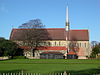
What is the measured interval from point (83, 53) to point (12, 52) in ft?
93.1

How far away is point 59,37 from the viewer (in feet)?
277

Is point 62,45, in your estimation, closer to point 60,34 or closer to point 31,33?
point 60,34

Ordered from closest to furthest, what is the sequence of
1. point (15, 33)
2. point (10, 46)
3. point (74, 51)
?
1. point (10, 46)
2. point (74, 51)
3. point (15, 33)

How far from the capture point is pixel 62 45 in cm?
8381

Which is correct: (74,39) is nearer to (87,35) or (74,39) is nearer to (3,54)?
(87,35)

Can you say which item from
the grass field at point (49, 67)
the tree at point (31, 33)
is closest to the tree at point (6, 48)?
the tree at point (31, 33)

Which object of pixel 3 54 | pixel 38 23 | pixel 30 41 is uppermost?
pixel 38 23

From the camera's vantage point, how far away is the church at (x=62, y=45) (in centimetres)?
7475

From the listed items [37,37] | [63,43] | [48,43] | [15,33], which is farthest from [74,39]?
[15,33]

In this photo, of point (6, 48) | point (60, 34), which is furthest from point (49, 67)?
point (60, 34)

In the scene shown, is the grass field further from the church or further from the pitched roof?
the pitched roof

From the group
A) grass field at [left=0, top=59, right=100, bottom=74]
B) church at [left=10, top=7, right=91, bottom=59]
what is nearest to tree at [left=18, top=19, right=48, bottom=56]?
church at [left=10, top=7, right=91, bottom=59]

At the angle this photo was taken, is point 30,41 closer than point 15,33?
Yes

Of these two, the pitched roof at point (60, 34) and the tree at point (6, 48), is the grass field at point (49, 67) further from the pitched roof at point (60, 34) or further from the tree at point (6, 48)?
the pitched roof at point (60, 34)
